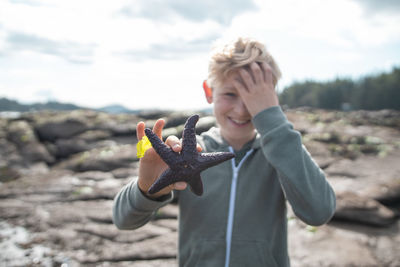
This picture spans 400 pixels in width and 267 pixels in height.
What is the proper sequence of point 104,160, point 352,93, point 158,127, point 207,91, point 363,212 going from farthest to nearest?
point 352,93 < point 104,160 < point 363,212 < point 207,91 < point 158,127

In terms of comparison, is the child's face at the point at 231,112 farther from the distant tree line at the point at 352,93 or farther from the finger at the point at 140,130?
the distant tree line at the point at 352,93

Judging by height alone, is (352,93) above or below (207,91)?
above

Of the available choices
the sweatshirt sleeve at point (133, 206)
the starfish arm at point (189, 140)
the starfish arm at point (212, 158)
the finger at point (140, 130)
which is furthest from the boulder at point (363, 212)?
the finger at point (140, 130)

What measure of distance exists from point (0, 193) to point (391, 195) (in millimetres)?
11852

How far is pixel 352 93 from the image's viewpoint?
232ft

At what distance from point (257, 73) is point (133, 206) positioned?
147 cm

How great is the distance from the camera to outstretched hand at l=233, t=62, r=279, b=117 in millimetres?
2266

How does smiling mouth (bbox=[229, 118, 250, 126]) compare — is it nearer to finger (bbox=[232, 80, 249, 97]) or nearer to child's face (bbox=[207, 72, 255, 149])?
child's face (bbox=[207, 72, 255, 149])

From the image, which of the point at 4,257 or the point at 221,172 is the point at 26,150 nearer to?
the point at 4,257

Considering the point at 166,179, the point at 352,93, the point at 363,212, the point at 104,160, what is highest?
the point at 352,93

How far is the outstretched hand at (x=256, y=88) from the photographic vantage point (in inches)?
89.2

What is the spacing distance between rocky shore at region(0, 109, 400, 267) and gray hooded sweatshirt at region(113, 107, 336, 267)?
2.32 m

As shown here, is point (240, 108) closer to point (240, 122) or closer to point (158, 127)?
point (240, 122)

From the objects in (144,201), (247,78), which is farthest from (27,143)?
(247,78)
